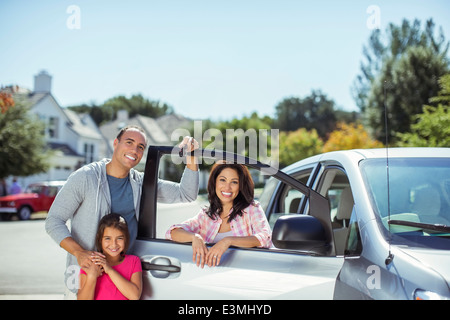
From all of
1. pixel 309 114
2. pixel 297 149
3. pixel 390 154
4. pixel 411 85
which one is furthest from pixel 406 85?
pixel 309 114

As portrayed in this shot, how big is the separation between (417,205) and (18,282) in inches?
239

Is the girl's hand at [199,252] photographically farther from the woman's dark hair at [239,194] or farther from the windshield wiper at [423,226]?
the windshield wiper at [423,226]

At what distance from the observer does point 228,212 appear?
2.67 metres

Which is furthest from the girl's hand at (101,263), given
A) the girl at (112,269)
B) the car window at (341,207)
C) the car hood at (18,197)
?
the car hood at (18,197)

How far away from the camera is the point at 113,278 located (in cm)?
227

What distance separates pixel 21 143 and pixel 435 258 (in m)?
21.6

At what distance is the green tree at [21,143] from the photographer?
20.5 m

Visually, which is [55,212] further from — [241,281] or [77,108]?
[77,108]

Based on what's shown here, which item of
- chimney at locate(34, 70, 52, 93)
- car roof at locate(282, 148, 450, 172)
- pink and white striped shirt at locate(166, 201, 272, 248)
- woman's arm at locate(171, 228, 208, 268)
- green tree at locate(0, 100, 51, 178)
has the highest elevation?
chimney at locate(34, 70, 52, 93)

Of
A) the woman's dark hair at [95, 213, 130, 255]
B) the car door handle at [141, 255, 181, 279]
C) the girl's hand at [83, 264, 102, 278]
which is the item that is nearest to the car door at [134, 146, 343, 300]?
the car door handle at [141, 255, 181, 279]

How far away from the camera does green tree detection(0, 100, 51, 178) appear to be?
20.5 metres

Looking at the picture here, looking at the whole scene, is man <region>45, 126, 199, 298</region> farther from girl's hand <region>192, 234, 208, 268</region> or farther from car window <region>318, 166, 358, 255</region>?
car window <region>318, 166, 358, 255</region>

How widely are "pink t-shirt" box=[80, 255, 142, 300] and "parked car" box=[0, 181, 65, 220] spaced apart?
15264mm
